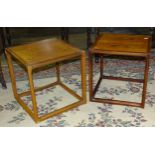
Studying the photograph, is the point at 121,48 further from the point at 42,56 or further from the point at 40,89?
the point at 40,89

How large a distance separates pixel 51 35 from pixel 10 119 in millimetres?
1880

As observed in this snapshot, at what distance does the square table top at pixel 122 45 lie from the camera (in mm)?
1604

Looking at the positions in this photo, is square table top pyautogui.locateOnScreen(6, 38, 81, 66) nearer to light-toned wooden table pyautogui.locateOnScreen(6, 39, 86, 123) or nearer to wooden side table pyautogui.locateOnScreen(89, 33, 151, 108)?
light-toned wooden table pyautogui.locateOnScreen(6, 39, 86, 123)

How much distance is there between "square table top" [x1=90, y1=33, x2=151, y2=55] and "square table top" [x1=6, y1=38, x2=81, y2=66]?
0.16m

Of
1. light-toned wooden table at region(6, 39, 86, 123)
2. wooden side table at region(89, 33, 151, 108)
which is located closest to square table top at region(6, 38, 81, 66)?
light-toned wooden table at region(6, 39, 86, 123)

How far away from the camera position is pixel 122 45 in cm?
169

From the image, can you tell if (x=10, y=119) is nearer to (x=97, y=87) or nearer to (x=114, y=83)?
(x=97, y=87)

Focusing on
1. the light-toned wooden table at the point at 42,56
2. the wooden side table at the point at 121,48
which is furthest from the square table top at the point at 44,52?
the wooden side table at the point at 121,48

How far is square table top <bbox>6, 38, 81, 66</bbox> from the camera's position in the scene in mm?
1523

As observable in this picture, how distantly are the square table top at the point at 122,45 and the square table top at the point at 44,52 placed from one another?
0.16 metres

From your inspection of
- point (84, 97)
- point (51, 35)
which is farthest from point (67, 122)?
point (51, 35)

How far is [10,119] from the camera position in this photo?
168 centimetres
